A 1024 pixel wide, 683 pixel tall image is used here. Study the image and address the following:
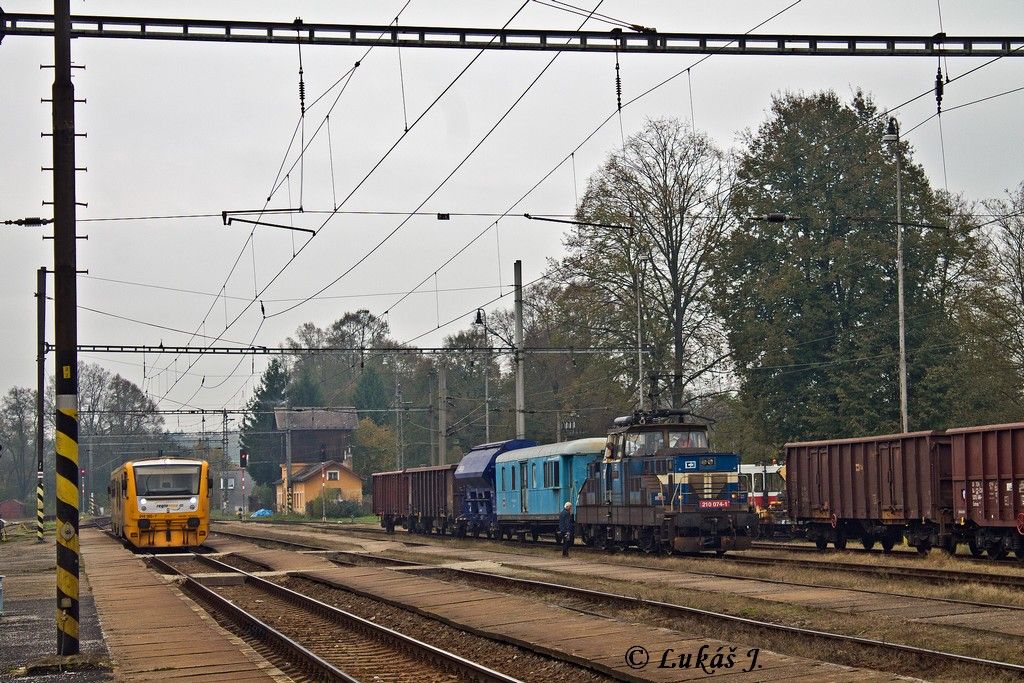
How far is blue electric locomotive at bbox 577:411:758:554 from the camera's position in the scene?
31.0 metres

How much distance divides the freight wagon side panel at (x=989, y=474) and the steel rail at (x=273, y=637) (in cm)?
1486

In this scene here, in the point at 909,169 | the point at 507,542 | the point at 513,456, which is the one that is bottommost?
the point at 507,542

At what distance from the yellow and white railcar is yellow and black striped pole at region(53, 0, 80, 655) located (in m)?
25.6

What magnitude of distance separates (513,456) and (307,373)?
88.3 metres

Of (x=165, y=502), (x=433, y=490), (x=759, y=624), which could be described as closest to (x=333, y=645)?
(x=759, y=624)

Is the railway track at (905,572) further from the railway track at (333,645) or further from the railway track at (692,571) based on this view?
the railway track at (333,645)

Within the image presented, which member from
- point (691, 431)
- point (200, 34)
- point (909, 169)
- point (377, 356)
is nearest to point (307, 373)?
point (377, 356)

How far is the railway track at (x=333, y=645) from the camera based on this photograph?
14.2 m

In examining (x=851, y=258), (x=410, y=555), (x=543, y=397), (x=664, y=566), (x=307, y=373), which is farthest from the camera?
(x=307, y=373)

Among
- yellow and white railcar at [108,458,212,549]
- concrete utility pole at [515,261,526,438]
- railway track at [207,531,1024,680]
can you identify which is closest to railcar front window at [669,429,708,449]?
railway track at [207,531,1024,680]

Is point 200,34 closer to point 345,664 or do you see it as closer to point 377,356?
point 345,664

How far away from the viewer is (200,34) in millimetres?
19141

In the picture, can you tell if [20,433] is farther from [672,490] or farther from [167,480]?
[672,490]

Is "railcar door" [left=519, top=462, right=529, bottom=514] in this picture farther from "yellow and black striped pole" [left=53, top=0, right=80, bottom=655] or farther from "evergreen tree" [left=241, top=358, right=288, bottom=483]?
"evergreen tree" [left=241, top=358, right=288, bottom=483]
